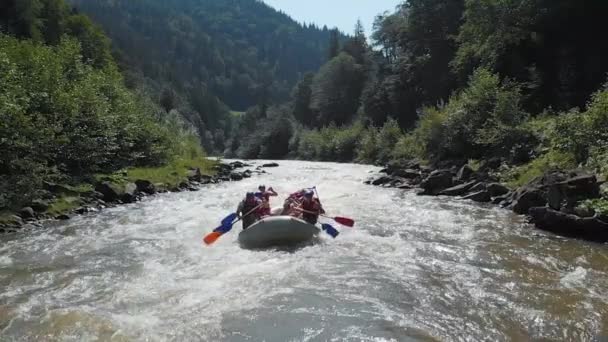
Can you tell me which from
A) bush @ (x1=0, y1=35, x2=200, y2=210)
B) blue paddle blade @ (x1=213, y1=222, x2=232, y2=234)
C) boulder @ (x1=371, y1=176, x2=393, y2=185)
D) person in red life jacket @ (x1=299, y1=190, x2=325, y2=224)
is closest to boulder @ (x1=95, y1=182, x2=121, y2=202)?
bush @ (x1=0, y1=35, x2=200, y2=210)

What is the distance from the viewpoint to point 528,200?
52.7 ft

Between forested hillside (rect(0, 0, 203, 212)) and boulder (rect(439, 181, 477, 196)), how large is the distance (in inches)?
598

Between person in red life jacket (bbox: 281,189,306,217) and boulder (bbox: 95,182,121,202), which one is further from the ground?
person in red life jacket (bbox: 281,189,306,217)

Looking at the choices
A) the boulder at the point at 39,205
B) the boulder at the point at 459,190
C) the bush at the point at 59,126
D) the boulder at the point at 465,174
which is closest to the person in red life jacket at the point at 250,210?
the boulder at the point at 39,205

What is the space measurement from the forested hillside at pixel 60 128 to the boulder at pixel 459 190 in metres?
15.2

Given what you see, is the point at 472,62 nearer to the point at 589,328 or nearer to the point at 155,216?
the point at 155,216

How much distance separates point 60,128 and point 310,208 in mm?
12219

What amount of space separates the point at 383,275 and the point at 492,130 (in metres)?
17.6

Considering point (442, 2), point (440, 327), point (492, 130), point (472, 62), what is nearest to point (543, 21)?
point (472, 62)

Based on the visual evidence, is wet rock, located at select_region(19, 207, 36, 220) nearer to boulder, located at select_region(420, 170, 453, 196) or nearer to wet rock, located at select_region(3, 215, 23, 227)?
wet rock, located at select_region(3, 215, 23, 227)

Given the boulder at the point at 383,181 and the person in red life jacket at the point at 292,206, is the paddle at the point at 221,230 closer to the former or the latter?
the person in red life jacket at the point at 292,206

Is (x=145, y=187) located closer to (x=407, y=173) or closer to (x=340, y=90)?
(x=407, y=173)

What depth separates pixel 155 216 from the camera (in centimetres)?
1786

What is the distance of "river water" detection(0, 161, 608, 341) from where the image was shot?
6988 millimetres
